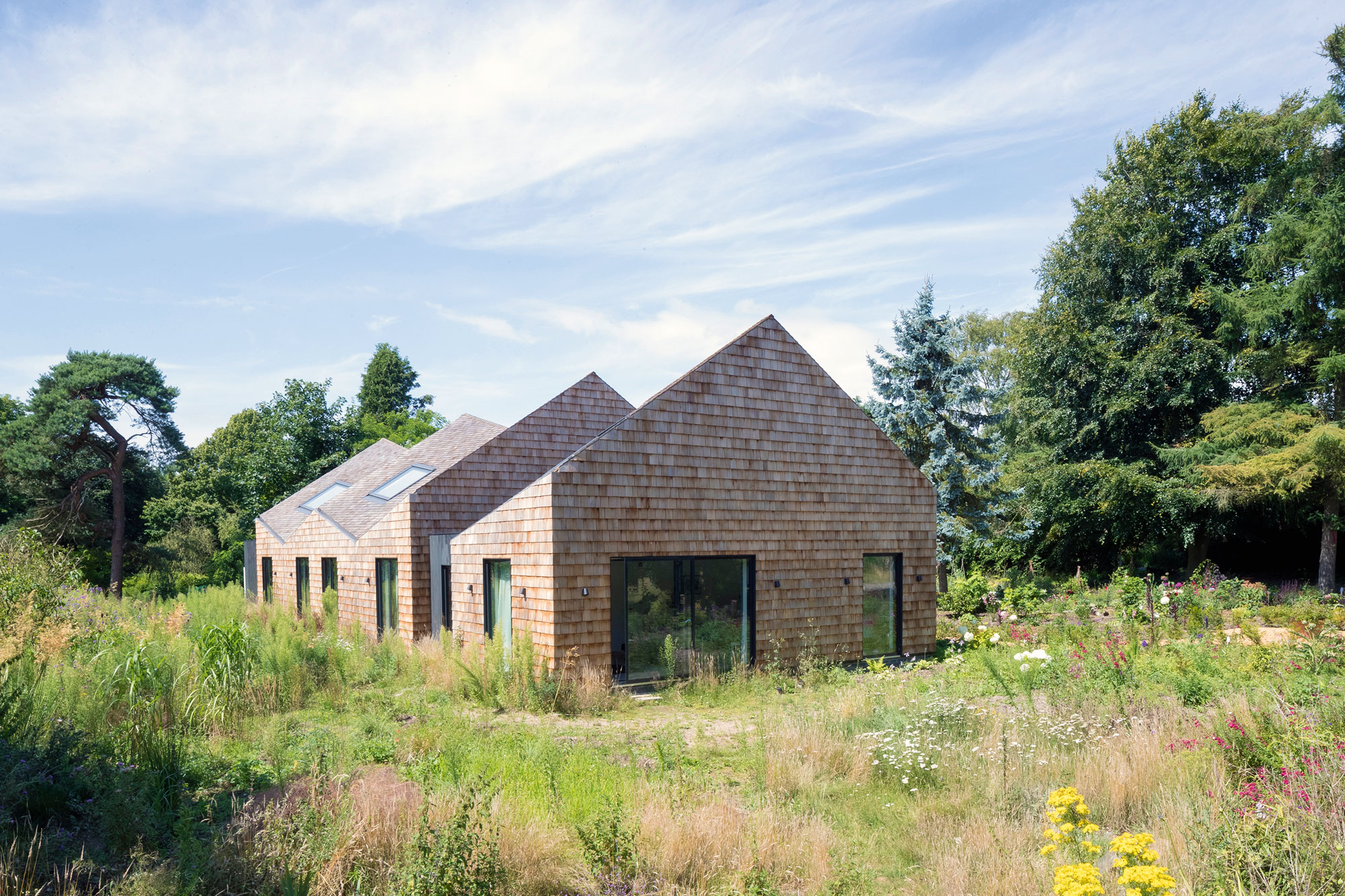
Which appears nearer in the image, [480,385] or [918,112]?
[918,112]

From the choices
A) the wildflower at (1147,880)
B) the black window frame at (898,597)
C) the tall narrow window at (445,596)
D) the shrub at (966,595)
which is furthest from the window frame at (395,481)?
the wildflower at (1147,880)

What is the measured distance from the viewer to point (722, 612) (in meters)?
11.3

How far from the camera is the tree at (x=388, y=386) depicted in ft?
155

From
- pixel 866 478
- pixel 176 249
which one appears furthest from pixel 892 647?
pixel 176 249

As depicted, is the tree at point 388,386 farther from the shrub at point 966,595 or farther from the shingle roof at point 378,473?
the shrub at point 966,595

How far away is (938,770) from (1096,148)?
80.1ft

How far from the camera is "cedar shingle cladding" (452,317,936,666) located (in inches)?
402

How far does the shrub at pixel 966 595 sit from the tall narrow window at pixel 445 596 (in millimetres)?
11780

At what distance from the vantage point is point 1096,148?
2425 cm

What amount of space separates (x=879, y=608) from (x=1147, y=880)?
985cm

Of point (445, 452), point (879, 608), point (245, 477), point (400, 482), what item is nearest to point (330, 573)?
point (400, 482)

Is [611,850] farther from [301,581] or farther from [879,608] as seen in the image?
[301,581]

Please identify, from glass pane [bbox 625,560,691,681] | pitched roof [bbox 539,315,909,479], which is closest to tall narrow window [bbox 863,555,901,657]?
pitched roof [bbox 539,315,909,479]

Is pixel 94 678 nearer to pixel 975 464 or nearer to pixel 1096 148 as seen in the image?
pixel 975 464
